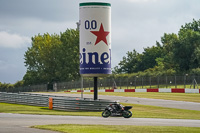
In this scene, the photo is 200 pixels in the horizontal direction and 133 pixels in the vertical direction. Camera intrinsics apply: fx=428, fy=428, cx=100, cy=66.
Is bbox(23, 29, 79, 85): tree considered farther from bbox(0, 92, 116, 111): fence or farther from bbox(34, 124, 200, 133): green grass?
bbox(34, 124, 200, 133): green grass

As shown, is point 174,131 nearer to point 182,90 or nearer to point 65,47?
point 182,90

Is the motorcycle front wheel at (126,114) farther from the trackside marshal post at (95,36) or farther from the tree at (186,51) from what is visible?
the tree at (186,51)

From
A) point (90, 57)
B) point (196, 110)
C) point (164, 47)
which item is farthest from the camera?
point (164, 47)

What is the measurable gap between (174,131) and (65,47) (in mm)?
100898

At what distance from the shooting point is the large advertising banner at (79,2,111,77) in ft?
110

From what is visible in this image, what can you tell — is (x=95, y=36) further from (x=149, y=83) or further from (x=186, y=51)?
(x=186, y=51)

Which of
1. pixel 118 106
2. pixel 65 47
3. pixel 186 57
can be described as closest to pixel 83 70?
pixel 118 106

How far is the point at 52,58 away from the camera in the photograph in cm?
12562

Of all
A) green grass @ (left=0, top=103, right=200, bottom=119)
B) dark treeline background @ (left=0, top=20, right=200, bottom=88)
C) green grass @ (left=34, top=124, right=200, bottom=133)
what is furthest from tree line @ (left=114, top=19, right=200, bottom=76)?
green grass @ (left=34, top=124, right=200, bottom=133)

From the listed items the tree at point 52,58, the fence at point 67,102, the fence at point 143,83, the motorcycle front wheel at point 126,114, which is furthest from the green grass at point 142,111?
the tree at point 52,58

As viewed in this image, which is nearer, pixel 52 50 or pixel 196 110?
pixel 196 110

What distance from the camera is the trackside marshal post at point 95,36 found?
3344 cm

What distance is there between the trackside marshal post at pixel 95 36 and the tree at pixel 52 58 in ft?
269

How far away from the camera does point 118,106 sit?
95.6 feet
